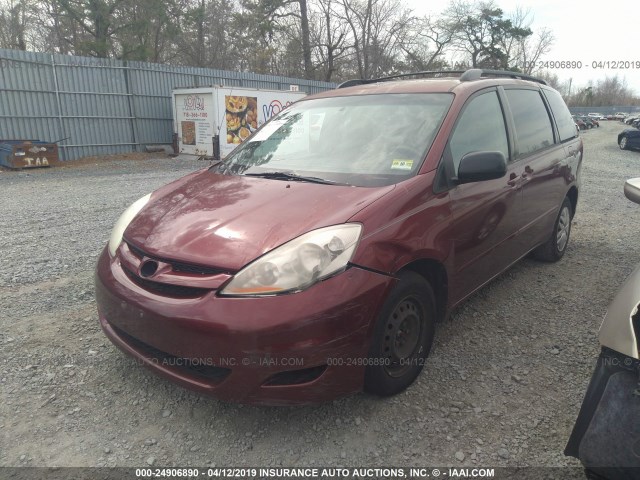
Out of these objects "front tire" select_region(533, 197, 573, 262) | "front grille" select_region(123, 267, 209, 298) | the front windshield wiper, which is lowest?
"front tire" select_region(533, 197, 573, 262)

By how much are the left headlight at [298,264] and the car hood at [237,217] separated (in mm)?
55

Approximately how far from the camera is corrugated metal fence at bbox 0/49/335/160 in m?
13.5

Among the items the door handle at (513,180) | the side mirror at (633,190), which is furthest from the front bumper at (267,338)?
the door handle at (513,180)

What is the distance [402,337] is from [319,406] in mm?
603

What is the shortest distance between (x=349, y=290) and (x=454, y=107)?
159cm

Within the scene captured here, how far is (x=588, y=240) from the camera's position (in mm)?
5609

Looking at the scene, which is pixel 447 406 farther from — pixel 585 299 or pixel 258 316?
pixel 585 299

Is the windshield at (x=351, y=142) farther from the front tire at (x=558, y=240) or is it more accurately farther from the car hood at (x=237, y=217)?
the front tire at (x=558, y=240)

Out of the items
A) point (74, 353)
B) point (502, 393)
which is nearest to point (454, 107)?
point (502, 393)

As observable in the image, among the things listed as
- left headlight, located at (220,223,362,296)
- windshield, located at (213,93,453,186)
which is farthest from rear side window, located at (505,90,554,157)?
left headlight, located at (220,223,362,296)

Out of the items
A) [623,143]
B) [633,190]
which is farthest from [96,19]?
[623,143]

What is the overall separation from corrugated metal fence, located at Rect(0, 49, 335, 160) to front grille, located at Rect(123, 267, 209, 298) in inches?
569

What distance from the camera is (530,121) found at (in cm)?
391

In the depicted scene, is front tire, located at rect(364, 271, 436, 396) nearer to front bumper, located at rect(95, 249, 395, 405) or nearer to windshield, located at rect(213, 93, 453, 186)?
front bumper, located at rect(95, 249, 395, 405)
